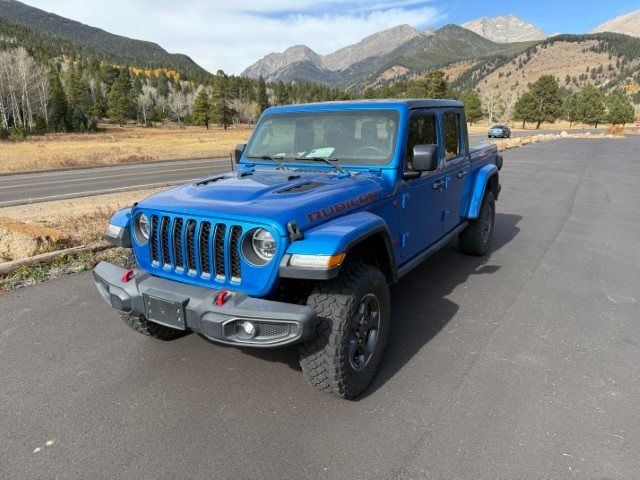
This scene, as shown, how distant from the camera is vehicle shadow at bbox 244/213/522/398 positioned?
3.54 meters

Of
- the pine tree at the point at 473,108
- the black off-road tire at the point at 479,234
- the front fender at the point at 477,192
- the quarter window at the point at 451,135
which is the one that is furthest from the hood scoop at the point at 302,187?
the pine tree at the point at 473,108

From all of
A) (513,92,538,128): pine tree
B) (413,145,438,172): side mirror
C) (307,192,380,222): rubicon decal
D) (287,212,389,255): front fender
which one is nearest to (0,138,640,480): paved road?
(287,212,389,255): front fender

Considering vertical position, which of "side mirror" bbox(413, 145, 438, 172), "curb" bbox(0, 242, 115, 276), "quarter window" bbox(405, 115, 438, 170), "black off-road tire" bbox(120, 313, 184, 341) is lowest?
"black off-road tire" bbox(120, 313, 184, 341)

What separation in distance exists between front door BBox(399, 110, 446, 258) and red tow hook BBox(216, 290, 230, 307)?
1738 millimetres

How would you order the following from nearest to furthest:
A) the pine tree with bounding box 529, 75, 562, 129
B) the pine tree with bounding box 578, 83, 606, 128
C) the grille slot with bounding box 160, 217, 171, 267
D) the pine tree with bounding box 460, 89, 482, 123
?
the grille slot with bounding box 160, 217, 171, 267
the pine tree with bounding box 578, 83, 606, 128
the pine tree with bounding box 529, 75, 562, 129
the pine tree with bounding box 460, 89, 482, 123

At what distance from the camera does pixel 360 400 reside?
303cm

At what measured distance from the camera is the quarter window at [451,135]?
186 inches

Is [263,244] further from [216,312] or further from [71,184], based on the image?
[71,184]

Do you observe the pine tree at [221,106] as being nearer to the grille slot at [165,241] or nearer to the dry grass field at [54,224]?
the dry grass field at [54,224]

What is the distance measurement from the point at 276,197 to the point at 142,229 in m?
1.03

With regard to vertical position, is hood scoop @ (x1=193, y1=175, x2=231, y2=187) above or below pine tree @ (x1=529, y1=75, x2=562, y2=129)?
below

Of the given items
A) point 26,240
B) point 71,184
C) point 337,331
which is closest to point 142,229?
point 337,331

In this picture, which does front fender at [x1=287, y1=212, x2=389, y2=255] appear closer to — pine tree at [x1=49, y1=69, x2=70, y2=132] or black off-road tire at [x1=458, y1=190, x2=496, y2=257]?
black off-road tire at [x1=458, y1=190, x2=496, y2=257]

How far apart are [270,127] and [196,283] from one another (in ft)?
6.70
